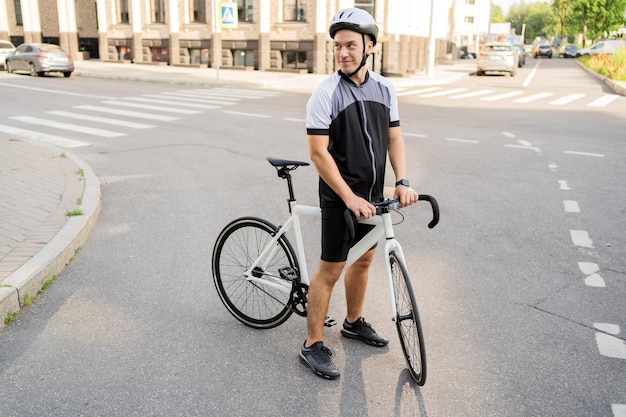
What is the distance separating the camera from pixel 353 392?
335cm

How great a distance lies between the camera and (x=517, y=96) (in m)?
20.8

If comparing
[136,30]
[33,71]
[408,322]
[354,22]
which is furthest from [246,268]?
[136,30]

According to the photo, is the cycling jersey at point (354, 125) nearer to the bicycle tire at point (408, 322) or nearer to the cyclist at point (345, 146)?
the cyclist at point (345, 146)

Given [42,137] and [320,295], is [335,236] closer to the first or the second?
[320,295]

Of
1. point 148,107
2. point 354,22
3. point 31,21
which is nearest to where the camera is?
point 354,22

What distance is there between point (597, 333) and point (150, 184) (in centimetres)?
595

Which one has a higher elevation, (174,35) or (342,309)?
(174,35)

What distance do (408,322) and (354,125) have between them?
117 cm

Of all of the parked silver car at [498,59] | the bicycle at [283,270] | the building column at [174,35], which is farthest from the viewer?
the building column at [174,35]

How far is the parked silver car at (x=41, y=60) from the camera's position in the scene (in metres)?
27.2

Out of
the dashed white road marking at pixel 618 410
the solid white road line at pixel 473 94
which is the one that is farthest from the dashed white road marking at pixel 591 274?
the solid white road line at pixel 473 94

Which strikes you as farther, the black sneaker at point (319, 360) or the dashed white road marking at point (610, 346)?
the dashed white road marking at point (610, 346)

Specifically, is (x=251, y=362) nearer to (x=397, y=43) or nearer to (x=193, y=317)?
(x=193, y=317)

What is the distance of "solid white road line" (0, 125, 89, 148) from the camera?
11.2 meters
